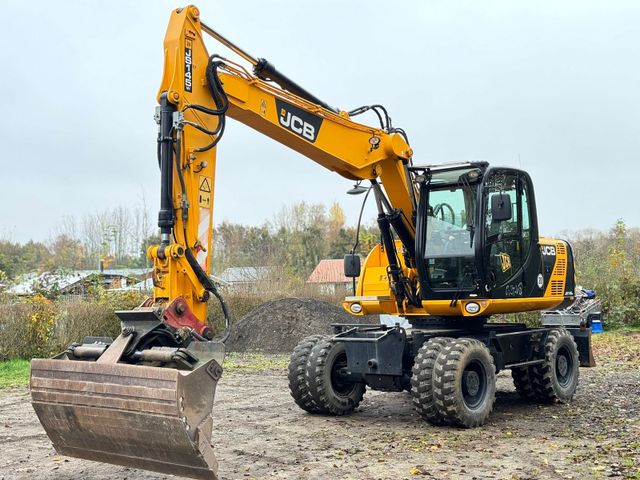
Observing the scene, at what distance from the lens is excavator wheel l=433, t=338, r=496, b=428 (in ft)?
24.6

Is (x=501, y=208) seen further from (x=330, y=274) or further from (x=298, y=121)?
(x=330, y=274)

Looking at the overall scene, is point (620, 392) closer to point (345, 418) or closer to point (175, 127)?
point (345, 418)

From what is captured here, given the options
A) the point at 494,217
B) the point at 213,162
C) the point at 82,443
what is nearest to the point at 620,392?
the point at 494,217

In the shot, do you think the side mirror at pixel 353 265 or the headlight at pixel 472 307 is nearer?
the headlight at pixel 472 307

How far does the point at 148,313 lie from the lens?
18.8ft

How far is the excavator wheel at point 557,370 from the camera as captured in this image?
9.23 metres

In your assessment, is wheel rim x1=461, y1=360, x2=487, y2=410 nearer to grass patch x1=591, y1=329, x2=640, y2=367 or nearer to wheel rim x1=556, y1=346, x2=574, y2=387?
wheel rim x1=556, y1=346, x2=574, y2=387

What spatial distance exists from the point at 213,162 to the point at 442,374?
10.3 feet

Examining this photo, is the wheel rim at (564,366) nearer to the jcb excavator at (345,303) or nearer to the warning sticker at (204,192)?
the jcb excavator at (345,303)

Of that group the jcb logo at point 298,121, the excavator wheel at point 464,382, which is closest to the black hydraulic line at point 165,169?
the jcb logo at point 298,121

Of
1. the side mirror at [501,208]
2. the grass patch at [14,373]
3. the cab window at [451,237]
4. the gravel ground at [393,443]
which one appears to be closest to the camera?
the gravel ground at [393,443]

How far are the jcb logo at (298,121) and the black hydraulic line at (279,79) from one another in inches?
9.6

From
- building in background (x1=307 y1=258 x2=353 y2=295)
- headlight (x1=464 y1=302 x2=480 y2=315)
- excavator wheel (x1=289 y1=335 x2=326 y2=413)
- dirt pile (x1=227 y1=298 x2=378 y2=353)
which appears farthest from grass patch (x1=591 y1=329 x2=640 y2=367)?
building in background (x1=307 y1=258 x2=353 y2=295)

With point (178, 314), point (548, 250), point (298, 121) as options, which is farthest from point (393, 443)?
point (548, 250)
